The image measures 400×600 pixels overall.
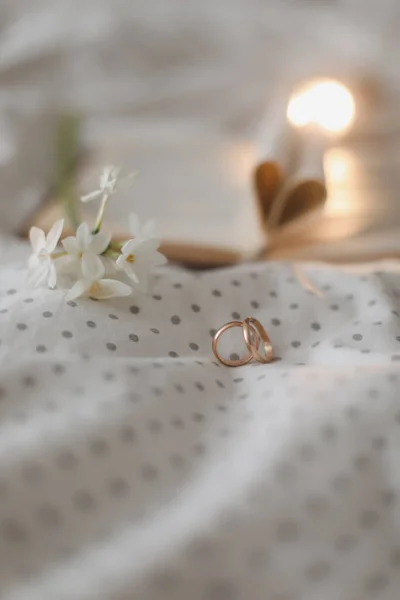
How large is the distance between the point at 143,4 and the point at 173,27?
75 millimetres

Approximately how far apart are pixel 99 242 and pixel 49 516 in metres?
0.29

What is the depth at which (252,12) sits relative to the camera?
131 cm

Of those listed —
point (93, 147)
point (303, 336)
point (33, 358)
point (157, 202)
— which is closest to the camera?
point (33, 358)

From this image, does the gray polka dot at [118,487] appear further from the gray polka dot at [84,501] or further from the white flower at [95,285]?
the white flower at [95,285]

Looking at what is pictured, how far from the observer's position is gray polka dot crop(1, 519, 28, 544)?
0.46 m

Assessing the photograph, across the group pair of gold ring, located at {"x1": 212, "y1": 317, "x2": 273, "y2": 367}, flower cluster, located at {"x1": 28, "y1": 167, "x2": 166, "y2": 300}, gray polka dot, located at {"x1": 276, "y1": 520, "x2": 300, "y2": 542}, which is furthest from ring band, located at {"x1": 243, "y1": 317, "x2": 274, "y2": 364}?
gray polka dot, located at {"x1": 276, "y1": 520, "x2": 300, "y2": 542}

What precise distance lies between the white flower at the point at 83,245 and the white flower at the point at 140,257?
0.08 feet

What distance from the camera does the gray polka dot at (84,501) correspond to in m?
0.49

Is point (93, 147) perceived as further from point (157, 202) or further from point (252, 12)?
point (252, 12)

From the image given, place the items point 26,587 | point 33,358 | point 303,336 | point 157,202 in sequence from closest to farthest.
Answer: point 26,587, point 33,358, point 303,336, point 157,202

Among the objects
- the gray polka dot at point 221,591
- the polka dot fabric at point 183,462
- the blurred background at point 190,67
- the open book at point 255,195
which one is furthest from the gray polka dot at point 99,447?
the blurred background at point 190,67

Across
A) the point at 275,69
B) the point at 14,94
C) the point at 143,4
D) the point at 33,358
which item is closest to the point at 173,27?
the point at 143,4

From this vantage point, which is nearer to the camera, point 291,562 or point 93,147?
point 291,562

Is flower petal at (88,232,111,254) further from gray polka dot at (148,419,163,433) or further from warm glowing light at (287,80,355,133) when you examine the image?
warm glowing light at (287,80,355,133)
